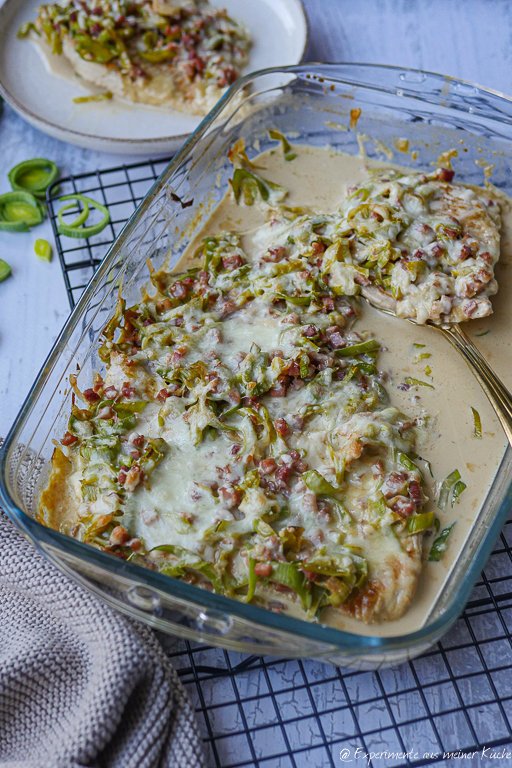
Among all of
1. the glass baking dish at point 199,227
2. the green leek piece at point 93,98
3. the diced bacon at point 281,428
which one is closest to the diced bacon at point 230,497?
the diced bacon at point 281,428

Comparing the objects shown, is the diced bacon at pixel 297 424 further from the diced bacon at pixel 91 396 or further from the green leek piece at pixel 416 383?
the diced bacon at pixel 91 396

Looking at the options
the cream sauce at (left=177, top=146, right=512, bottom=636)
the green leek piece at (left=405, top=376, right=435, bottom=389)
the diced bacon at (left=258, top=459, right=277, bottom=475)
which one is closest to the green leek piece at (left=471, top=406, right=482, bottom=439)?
the cream sauce at (left=177, top=146, right=512, bottom=636)

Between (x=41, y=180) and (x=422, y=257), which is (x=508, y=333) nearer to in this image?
(x=422, y=257)

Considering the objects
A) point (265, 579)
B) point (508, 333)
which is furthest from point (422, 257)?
point (265, 579)

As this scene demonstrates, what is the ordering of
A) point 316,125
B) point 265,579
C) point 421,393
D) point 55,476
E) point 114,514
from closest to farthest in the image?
point 265,579 → point 114,514 → point 55,476 → point 421,393 → point 316,125

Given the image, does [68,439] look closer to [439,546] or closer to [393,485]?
[393,485]

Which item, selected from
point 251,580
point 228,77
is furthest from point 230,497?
point 228,77
